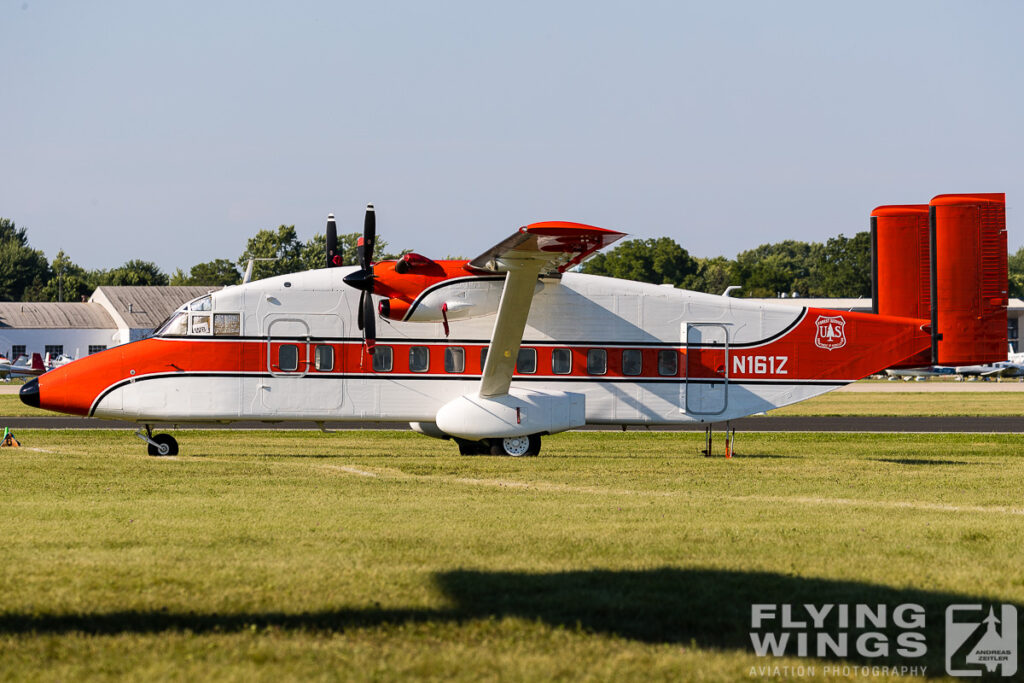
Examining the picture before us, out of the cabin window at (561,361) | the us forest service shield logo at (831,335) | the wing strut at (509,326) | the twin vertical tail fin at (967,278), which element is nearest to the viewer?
the wing strut at (509,326)

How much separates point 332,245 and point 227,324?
9.70 feet

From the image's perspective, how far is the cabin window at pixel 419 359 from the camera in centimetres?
2311

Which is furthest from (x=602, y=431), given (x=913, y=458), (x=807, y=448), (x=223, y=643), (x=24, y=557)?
(x=223, y=643)

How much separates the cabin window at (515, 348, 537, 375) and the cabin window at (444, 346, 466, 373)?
1236 mm

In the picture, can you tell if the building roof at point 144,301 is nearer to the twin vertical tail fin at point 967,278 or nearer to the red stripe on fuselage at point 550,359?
the red stripe on fuselage at point 550,359

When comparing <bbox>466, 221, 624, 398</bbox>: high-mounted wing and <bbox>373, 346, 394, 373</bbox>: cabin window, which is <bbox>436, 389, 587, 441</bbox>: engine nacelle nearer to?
<bbox>466, 221, 624, 398</bbox>: high-mounted wing

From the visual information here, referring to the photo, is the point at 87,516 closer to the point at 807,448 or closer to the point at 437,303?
the point at 437,303

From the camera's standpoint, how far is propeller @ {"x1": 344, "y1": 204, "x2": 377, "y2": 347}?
2188 centimetres

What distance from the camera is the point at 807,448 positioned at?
26.8 meters

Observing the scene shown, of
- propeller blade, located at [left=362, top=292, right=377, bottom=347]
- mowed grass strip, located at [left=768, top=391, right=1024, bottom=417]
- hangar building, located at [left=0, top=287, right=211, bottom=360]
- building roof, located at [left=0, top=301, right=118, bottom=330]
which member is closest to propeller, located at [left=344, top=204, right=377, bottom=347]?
propeller blade, located at [left=362, top=292, right=377, bottom=347]

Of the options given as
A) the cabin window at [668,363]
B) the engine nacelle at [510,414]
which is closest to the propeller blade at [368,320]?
the engine nacelle at [510,414]

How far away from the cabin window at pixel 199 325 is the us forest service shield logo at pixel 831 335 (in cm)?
1391

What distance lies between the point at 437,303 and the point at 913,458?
453 inches

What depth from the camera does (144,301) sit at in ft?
349
